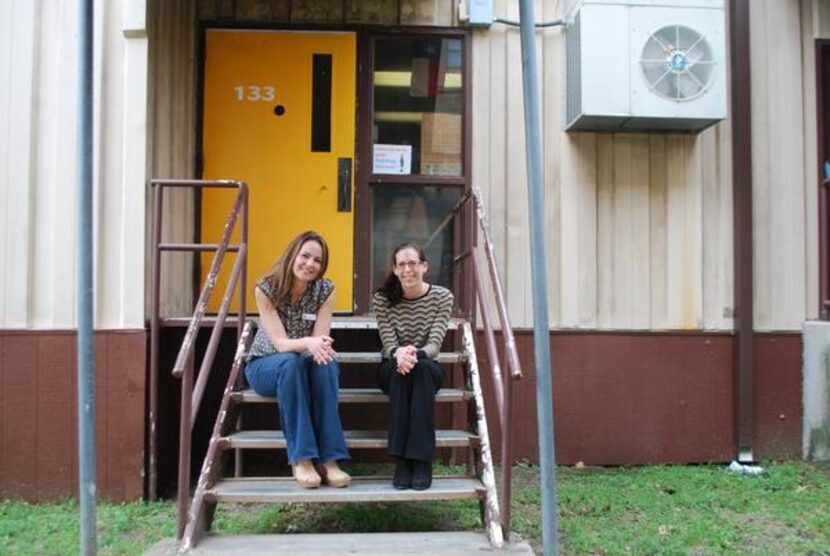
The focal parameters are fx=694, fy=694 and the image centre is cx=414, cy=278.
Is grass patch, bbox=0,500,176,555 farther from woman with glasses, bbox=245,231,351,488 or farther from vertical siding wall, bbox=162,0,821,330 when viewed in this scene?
vertical siding wall, bbox=162,0,821,330

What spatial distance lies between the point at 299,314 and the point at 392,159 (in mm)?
1832

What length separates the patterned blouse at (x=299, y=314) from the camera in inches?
148

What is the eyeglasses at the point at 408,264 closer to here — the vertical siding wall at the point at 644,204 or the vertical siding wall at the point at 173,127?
the vertical siding wall at the point at 644,204

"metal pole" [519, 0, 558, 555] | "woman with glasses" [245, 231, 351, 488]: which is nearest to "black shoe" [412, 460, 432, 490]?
"woman with glasses" [245, 231, 351, 488]

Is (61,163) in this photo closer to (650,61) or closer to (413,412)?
(413,412)

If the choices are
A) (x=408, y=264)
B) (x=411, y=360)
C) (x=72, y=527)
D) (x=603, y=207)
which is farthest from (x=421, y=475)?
(x=603, y=207)

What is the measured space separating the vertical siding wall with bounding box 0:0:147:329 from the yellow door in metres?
0.79

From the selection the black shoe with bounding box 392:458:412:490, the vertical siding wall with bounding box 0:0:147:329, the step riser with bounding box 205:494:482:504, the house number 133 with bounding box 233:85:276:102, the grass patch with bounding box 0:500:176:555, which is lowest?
the grass patch with bounding box 0:500:176:555

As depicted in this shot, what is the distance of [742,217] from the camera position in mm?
5012

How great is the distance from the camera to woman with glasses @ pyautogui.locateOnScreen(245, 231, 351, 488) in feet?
11.1

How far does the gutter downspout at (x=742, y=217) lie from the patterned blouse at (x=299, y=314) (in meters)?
3.01

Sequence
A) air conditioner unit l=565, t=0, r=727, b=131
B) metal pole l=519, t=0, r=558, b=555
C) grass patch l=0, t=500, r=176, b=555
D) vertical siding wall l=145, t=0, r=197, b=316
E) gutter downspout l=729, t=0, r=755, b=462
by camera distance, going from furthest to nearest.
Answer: gutter downspout l=729, t=0, r=755, b=462, air conditioner unit l=565, t=0, r=727, b=131, vertical siding wall l=145, t=0, r=197, b=316, grass patch l=0, t=500, r=176, b=555, metal pole l=519, t=0, r=558, b=555

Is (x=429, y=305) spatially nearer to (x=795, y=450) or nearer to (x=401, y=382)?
(x=401, y=382)

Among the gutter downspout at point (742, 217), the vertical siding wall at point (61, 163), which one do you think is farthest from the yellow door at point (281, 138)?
the gutter downspout at point (742, 217)
